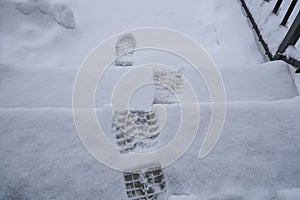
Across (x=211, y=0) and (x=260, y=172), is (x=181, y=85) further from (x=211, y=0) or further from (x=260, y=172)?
(x=211, y=0)

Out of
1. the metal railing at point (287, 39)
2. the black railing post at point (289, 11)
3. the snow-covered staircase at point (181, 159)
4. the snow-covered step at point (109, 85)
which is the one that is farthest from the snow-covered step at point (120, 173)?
the black railing post at point (289, 11)

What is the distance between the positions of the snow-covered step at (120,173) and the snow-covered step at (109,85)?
0.44 meters

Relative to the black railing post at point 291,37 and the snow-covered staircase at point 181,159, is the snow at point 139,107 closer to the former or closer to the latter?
the snow-covered staircase at point 181,159

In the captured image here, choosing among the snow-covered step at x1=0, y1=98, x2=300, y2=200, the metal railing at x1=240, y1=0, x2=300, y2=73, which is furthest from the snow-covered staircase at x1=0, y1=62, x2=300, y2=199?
the metal railing at x1=240, y1=0, x2=300, y2=73

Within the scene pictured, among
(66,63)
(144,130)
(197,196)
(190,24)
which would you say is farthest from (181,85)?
(190,24)

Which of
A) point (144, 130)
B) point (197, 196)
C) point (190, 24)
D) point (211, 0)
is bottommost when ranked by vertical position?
point (197, 196)

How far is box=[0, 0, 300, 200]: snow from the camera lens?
3.65ft

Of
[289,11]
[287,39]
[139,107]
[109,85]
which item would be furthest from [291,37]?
[109,85]

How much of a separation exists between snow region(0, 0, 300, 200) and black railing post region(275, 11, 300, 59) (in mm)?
139

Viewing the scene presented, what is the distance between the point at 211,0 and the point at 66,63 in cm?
251

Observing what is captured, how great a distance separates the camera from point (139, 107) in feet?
5.40

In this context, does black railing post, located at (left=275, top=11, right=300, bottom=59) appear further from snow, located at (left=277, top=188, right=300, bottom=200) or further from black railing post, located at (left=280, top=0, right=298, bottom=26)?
snow, located at (left=277, top=188, right=300, bottom=200)

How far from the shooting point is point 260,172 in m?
1.17

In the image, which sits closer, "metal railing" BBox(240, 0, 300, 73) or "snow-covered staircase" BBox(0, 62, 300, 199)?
"snow-covered staircase" BBox(0, 62, 300, 199)
